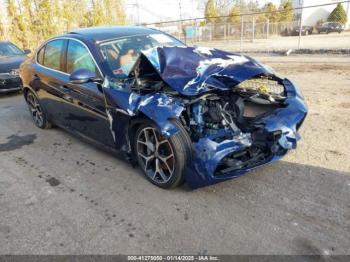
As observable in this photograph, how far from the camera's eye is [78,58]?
424 cm

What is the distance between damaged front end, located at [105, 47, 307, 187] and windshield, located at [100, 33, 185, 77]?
0.28m

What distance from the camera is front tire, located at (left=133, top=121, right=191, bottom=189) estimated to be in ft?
10.1

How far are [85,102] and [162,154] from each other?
1.33m

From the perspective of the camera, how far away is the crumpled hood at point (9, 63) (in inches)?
341

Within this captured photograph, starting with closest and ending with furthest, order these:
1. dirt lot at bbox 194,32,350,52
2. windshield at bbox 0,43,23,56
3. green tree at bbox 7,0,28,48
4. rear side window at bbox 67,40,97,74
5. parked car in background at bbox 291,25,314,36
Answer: rear side window at bbox 67,40,97,74 < windshield at bbox 0,43,23,56 < green tree at bbox 7,0,28,48 < dirt lot at bbox 194,32,350,52 < parked car in background at bbox 291,25,314,36

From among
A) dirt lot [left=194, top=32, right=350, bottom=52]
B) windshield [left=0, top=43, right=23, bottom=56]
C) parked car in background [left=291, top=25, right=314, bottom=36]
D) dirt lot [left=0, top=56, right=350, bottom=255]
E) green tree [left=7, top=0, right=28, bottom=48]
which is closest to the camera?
dirt lot [left=0, top=56, right=350, bottom=255]

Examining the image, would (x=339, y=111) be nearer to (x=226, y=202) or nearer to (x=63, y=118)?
(x=226, y=202)

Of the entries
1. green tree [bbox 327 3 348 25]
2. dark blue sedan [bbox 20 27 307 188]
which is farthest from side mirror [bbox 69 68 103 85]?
green tree [bbox 327 3 348 25]

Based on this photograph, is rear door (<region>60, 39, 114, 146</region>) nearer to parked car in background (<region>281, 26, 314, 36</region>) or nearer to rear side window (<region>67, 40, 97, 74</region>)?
rear side window (<region>67, 40, 97, 74</region>)

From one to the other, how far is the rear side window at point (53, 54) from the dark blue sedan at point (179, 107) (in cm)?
37

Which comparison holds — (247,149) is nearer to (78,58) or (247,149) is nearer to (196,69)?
(196,69)

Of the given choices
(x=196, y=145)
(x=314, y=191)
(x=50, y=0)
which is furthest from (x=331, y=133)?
(x=50, y=0)

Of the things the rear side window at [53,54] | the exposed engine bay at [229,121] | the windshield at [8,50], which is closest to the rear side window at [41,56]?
the rear side window at [53,54]

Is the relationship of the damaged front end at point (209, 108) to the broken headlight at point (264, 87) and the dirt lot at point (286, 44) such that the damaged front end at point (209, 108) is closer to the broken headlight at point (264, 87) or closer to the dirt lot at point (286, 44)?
the broken headlight at point (264, 87)
